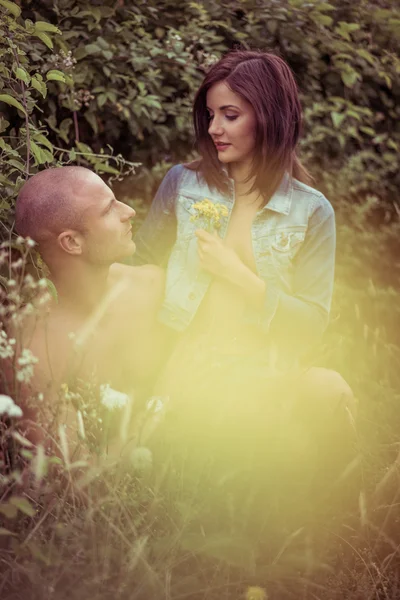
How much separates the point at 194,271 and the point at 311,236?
1.49 ft

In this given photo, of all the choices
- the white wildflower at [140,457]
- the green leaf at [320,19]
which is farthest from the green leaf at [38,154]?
the green leaf at [320,19]

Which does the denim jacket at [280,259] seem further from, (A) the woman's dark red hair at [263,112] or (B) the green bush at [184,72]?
(B) the green bush at [184,72]

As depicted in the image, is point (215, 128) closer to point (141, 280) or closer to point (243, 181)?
point (243, 181)

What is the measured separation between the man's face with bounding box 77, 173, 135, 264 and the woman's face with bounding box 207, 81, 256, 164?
1.49 ft

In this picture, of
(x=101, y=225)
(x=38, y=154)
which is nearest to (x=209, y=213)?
(x=101, y=225)

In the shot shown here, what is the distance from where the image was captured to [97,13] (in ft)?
12.3

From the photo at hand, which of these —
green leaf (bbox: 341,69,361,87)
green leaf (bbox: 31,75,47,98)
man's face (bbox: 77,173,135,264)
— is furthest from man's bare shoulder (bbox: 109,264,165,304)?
green leaf (bbox: 341,69,361,87)

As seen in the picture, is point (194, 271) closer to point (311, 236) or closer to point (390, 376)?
point (311, 236)

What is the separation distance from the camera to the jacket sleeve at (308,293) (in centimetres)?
279

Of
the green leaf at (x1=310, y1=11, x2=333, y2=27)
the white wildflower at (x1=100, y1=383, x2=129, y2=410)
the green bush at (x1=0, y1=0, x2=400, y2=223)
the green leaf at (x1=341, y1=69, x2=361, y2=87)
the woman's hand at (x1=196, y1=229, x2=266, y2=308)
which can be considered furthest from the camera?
the green leaf at (x1=341, y1=69, x2=361, y2=87)

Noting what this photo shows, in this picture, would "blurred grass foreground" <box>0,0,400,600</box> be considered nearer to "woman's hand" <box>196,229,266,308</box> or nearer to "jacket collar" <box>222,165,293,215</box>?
"woman's hand" <box>196,229,266,308</box>

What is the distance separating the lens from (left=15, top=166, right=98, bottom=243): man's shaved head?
99.0 inches

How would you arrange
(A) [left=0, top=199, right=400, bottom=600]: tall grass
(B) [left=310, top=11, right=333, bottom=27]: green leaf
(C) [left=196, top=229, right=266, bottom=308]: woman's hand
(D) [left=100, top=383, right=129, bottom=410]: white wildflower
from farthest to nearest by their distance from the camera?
(B) [left=310, top=11, right=333, bottom=27]: green leaf
(C) [left=196, top=229, right=266, bottom=308]: woman's hand
(D) [left=100, top=383, right=129, bottom=410]: white wildflower
(A) [left=0, top=199, right=400, bottom=600]: tall grass

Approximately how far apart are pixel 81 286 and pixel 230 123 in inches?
31.2
